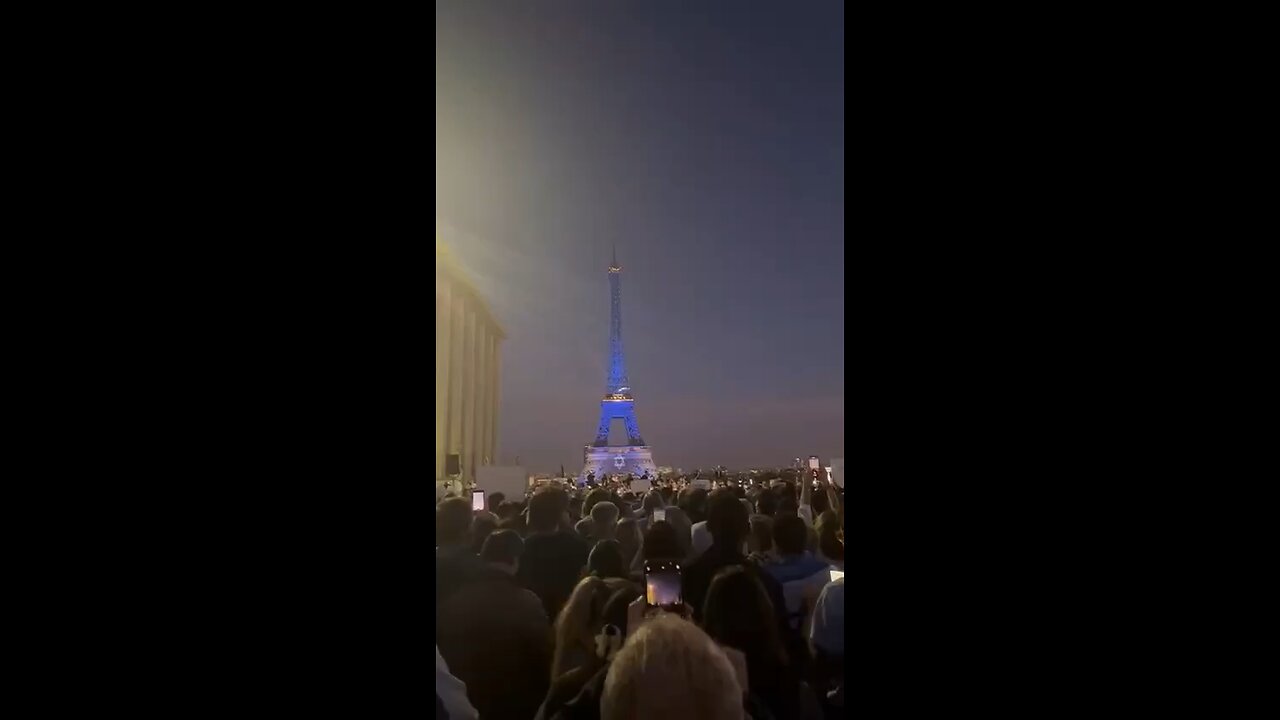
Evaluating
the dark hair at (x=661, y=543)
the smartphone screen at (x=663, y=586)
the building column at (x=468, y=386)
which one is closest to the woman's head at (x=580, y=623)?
the smartphone screen at (x=663, y=586)

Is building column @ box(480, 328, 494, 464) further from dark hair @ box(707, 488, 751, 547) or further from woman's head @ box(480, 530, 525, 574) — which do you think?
dark hair @ box(707, 488, 751, 547)

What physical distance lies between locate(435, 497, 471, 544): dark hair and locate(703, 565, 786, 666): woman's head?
652mm

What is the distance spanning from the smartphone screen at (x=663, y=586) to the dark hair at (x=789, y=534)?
28 centimetres

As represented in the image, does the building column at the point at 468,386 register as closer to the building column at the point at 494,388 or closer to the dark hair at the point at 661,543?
A: the building column at the point at 494,388

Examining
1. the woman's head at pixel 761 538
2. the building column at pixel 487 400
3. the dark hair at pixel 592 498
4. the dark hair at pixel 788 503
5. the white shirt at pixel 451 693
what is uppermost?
the building column at pixel 487 400

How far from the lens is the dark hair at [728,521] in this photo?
2.11m

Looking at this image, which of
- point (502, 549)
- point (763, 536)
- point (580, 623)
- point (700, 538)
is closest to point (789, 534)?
point (763, 536)

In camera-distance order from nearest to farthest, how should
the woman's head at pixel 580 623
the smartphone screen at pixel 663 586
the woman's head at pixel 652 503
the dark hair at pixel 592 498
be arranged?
the woman's head at pixel 580 623
the smartphone screen at pixel 663 586
the woman's head at pixel 652 503
the dark hair at pixel 592 498
